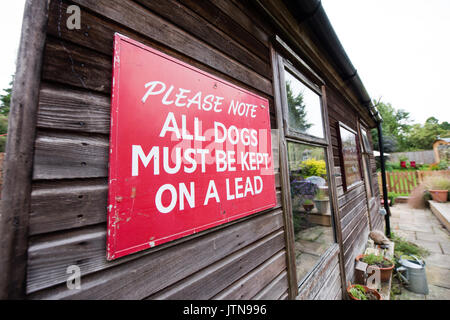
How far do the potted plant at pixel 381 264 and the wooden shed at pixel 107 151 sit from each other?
161 cm

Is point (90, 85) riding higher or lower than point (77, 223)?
higher

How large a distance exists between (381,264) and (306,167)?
6.53ft

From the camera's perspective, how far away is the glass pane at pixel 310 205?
2241 mm

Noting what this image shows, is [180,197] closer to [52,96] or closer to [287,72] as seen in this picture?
→ [52,96]

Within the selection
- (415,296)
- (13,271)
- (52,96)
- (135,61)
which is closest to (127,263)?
(13,271)

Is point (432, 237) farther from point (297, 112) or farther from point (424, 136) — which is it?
point (424, 136)

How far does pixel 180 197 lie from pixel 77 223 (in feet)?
1.20

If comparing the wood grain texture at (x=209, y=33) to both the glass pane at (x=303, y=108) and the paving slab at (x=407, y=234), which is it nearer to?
the glass pane at (x=303, y=108)

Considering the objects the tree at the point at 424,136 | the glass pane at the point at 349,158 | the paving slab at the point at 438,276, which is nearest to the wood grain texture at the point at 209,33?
the glass pane at the point at 349,158

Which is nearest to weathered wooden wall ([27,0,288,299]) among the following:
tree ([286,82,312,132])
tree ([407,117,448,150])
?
tree ([286,82,312,132])

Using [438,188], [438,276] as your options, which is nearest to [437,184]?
[438,188]

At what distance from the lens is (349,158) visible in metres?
3.25

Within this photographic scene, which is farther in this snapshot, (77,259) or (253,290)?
(253,290)

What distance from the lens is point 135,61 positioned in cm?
73
